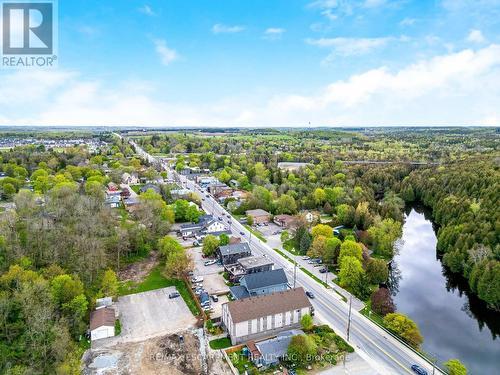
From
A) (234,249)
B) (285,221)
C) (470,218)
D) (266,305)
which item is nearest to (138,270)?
(234,249)

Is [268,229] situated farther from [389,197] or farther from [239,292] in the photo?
[389,197]

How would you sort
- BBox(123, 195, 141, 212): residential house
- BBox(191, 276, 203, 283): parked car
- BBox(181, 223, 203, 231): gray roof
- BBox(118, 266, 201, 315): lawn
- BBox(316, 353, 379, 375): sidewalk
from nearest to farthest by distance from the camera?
1. BBox(316, 353, 379, 375): sidewalk
2. BBox(118, 266, 201, 315): lawn
3. BBox(191, 276, 203, 283): parked car
4. BBox(181, 223, 203, 231): gray roof
5. BBox(123, 195, 141, 212): residential house

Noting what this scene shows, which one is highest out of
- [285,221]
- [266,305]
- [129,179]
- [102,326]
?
[129,179]

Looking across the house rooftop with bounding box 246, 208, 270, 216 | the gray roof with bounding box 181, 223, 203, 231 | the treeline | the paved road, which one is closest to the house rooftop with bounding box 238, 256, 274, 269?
the paved road

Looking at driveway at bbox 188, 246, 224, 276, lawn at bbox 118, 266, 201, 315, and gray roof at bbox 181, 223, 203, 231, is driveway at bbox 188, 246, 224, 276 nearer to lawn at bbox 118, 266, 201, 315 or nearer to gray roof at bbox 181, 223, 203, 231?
lawn at bbox 118, 266, 201, 315

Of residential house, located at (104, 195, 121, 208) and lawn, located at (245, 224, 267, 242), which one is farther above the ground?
residential house, located at (104, 195, 121, 208)

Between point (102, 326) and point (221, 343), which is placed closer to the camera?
point (221, 343)

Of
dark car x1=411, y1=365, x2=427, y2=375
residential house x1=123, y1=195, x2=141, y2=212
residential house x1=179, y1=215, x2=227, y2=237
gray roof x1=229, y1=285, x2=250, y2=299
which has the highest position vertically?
residential house x1=123, y1=195, x2=141, y2=212

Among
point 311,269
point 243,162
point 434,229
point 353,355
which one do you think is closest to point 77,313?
point 353,355
